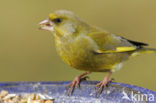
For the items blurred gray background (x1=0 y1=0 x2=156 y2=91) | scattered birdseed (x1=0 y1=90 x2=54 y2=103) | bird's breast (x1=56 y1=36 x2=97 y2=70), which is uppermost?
blurred gray background (x1=0 y1=0 x2=156 y2=91)

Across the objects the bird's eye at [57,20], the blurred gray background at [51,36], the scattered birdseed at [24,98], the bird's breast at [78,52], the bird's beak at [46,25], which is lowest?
the scattered birdseed at [24,98]

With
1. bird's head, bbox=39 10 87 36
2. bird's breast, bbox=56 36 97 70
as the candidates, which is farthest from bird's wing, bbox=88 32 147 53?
bird's head, bbox=39 10 87 36

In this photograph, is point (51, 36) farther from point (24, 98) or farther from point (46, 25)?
point (24, 98)

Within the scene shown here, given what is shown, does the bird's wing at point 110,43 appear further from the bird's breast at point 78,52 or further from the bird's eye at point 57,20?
the bird's eye at point 57,20

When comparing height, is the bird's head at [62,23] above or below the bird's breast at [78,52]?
above

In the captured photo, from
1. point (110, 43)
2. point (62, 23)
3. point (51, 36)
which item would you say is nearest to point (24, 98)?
point (62, 23)

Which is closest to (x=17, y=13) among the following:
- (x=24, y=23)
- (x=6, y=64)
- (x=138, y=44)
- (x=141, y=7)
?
(x=24, y=23)

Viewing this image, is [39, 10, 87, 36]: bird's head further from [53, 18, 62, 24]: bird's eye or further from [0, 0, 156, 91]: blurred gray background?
[0, 0, 156, 91]: blurred gray background

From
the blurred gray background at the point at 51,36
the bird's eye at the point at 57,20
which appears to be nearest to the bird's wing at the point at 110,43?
the bird's eye at the point at 57,20
